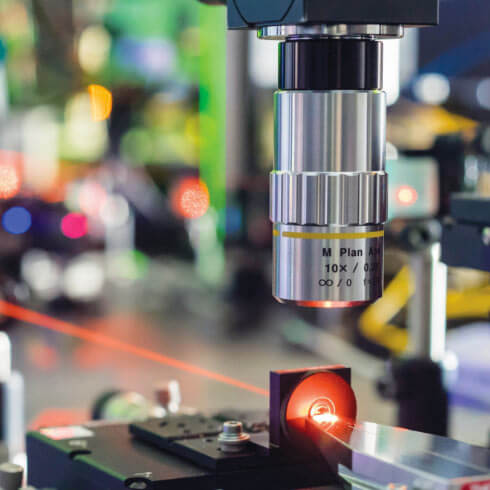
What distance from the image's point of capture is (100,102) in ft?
21.1

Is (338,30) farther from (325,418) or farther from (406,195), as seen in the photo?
(406,195)

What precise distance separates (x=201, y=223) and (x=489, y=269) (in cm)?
484

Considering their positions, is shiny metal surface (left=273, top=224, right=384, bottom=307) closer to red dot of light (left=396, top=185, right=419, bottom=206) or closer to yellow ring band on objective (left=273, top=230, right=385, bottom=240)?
yellow ring band on objective (left=273, top=230, right=385, bottom=240)

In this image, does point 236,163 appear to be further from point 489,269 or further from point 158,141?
point 489,269

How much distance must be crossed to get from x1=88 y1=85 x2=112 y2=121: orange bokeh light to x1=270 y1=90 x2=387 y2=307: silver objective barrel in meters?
5.55

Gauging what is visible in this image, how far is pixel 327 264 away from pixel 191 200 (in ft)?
16.9

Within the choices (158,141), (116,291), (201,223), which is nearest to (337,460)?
(116,291)

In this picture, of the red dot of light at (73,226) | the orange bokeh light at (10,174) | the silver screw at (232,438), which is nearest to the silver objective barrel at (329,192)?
the silver screw at (232,438)

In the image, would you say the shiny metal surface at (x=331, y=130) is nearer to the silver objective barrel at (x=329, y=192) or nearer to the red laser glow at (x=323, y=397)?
the silver objective barrel at (x=329, y=192)

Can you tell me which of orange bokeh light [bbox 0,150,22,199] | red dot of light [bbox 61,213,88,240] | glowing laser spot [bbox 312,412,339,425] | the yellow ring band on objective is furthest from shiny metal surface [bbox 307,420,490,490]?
red dot of light [bbox 61,213,88,240]

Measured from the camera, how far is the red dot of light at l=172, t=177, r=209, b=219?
5.69 metres

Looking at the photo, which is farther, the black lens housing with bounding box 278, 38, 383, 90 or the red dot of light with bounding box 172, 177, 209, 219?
the red dot of light with bounding box 172, 177, 209, 219

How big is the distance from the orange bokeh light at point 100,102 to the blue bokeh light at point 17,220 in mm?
1396

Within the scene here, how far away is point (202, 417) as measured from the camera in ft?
2.58
